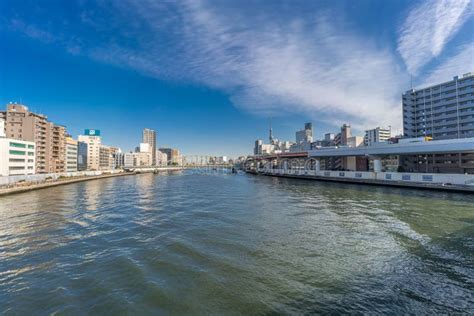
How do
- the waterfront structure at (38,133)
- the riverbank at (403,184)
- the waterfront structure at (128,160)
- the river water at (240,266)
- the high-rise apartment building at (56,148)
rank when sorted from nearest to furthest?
the river water at (240,266) → the riverbank at (403,184) → the waterfront structure at (38,133) → the high-rise apartment building at (56,148) → the waterfront structure at (128,160)

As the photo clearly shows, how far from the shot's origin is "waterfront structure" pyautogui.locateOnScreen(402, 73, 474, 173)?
43562 mm

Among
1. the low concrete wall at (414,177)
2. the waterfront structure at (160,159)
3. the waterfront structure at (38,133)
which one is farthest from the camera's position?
the waterfront structure at (160,159)

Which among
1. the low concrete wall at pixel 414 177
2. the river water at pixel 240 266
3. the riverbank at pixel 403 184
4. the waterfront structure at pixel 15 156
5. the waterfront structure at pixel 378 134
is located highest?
the waterfront structure at pixel 378 134

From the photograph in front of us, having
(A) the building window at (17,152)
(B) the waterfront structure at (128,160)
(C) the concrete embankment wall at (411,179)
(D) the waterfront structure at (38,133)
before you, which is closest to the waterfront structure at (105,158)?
(B) the waterfront structure at (128,160)

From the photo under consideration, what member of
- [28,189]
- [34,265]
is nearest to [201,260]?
[34,265]

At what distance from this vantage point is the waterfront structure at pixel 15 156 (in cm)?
3803

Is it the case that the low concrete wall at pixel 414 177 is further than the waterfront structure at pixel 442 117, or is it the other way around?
the waterfront structure at pixel 442 117

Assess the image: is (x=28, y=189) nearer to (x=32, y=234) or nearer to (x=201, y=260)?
(x=32, y=234)

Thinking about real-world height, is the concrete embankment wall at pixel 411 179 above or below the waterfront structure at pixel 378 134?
below

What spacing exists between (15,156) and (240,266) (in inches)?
2094

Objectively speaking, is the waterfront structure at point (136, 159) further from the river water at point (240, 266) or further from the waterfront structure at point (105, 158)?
the river water at point (240, 266)

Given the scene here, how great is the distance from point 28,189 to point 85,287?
30525 millimetres

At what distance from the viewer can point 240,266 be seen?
19.1ft

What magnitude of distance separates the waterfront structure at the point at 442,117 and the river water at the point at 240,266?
145 ft
